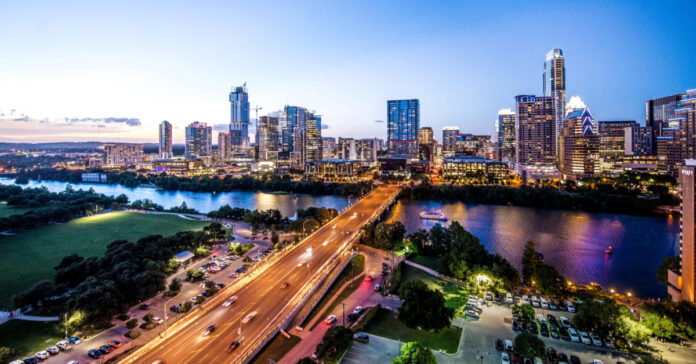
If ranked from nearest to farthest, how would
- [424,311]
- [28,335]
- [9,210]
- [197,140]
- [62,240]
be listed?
[424,311], [28,335], [62,240], [9,210], [197,140]

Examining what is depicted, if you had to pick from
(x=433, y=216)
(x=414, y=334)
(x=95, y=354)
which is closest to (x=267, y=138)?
(x=433, y=216)

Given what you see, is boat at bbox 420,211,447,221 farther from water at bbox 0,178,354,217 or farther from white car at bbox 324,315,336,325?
white car at bbox 324,315,336,325

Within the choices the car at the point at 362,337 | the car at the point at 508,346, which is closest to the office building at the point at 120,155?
the car at the point at 362,337

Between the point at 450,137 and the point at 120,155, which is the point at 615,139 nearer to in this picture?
the point at 450,137

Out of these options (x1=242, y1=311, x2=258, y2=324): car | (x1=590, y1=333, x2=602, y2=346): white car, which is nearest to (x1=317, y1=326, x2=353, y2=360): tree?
(x1=242, y1=311, x2=258, y2=324): car

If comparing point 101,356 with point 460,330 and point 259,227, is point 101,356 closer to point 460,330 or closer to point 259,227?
point 460,330

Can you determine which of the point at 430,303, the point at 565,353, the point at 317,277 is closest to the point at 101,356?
the point at 317,277
